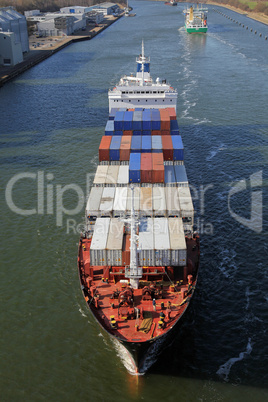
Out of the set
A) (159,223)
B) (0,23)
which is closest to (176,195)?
(159,223)

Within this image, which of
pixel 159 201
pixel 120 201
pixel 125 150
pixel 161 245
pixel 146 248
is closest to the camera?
pixel 146 248

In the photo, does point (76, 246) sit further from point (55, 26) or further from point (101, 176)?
point (55, 26)

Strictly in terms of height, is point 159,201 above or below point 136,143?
below

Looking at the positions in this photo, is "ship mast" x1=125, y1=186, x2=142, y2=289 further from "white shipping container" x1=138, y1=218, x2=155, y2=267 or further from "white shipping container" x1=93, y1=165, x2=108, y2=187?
"white shipping container" x1=93, y1=165, x2=108, y2=187

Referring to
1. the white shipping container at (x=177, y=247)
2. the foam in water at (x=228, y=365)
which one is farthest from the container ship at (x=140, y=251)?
the foam in water at (x=228, y=365)

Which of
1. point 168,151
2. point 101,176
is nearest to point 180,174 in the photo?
point 168,151

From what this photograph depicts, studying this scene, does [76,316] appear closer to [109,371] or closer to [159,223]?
[109,371]
